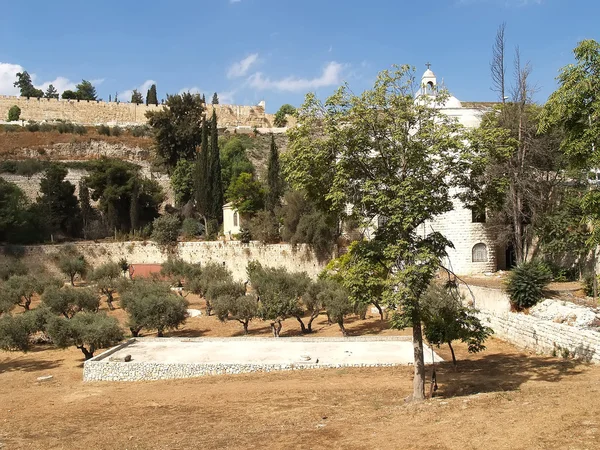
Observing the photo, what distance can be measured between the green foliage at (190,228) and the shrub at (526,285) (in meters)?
28.8

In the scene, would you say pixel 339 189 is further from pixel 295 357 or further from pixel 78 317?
pixel 78 317

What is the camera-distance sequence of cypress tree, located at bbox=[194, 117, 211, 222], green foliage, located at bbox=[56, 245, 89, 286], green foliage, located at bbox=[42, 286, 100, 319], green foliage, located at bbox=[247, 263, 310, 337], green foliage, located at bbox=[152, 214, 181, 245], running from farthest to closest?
cypress tree, located at bbox=[194, 117, 211, 222] → green foliage, located at bbox=[152, 214, 181, 245] → green foliage, located at bbox=[56, 245, 89, 286] → green foliage, located at bbox=[42, 286, 100, 319] → green foliage, located at bbox=[247, 263, 310, 337]

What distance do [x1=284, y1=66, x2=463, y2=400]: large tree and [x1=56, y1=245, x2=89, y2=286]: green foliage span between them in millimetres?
31508

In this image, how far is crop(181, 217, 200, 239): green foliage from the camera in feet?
142

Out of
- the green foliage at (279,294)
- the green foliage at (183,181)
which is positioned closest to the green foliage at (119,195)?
the green foliage at (183,181)

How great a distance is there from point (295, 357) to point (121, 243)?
93.1 feet

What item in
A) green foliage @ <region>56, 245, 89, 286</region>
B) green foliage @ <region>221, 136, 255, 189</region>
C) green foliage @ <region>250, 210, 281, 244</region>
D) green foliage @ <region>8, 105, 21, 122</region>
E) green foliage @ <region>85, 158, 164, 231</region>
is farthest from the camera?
green foliage @ <region>8, 105, 21, 122</region>

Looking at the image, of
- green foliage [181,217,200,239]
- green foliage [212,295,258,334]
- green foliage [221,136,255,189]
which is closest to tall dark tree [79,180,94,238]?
green foliage [181,217,200,239]

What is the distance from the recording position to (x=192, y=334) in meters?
24.7

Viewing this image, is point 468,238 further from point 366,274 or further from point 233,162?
point 233,162

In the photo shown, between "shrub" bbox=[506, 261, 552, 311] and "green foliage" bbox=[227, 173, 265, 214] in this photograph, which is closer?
"shrub" bbox=[506, 261, 552, 311]

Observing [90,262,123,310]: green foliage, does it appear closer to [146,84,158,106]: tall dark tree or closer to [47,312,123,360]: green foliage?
[47,312,123,360]: green foliage

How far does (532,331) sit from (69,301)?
66.2 feet

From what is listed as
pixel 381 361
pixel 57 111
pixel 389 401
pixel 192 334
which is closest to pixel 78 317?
pixel 192 334
